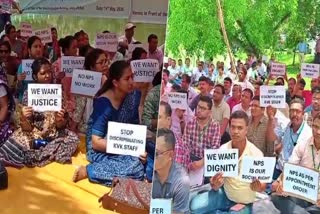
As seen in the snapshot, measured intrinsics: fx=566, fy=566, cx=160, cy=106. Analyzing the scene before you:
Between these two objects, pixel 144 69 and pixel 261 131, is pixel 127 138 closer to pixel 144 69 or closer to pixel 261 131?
pixel 144 69

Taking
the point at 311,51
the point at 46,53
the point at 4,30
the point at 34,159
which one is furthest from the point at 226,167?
the point at 4,30

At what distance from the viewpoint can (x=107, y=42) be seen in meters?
→ 5.27

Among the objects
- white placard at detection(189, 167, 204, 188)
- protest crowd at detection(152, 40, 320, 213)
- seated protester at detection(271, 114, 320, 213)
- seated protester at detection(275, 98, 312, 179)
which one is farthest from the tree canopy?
white placard at detection(189, 167, 204, 188)

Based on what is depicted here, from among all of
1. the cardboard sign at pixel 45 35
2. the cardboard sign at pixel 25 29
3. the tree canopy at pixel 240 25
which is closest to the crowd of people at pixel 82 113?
the cardboard sign at pixel 45 35

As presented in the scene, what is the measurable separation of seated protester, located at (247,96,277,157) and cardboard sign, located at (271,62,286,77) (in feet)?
0.47

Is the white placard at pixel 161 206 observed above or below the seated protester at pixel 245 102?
below

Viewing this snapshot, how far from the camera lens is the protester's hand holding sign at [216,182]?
2.78 meters

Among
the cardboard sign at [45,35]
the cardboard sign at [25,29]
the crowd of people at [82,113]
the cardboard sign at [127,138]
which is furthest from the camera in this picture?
the cardboard sign at [25,29]

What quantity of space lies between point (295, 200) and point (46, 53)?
10.3 ft

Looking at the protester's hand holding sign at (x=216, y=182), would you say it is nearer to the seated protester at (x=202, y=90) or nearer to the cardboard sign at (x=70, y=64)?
the seated protester at (x=202, y=90)

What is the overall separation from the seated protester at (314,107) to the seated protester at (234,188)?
0.92 ft

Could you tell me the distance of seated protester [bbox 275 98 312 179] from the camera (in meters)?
2.67

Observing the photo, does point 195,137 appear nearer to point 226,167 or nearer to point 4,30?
point 226,167

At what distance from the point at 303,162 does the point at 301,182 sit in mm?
95
